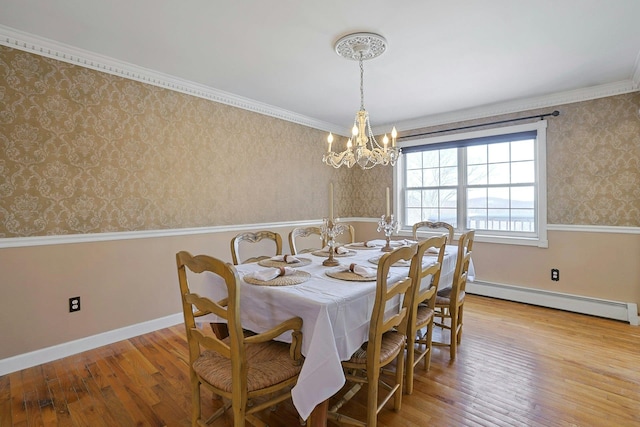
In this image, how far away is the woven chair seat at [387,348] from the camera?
1627 mm

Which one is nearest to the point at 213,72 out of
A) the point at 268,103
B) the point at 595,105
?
the point at 268,103

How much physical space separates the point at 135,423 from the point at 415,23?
304 cm

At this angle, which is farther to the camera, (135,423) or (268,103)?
(268,103)

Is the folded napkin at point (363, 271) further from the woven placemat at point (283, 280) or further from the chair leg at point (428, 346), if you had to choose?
the chair leg at point (428, 346)

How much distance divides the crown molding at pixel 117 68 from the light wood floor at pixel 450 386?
238 centimetres

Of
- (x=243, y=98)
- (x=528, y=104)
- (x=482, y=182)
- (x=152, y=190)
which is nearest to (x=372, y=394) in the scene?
(x=152, y=190)

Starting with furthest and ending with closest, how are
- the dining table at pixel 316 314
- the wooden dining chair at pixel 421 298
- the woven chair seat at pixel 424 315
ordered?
the woven chair seat at pixel 424 315 < the wooden dining chair at pixel 421 298 < the dining table at pixel 316 314

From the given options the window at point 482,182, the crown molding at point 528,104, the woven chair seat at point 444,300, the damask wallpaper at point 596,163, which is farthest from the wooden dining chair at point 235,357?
the crown molding at point 528,104

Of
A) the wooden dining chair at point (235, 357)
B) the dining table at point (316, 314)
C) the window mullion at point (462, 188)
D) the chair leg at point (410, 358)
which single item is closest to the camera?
the wooden dining chair at point (235, 357)

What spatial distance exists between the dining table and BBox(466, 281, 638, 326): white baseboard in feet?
8.84

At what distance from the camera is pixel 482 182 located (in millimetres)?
4273

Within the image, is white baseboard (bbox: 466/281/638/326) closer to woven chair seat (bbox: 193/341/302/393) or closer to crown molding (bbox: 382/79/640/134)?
crown molding (bbox: 382/79/640/134)

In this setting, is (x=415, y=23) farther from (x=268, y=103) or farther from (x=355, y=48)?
(x=268, y=103)

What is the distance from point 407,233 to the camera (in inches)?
192
